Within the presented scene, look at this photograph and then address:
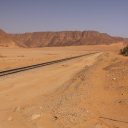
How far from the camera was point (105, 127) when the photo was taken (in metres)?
9.16

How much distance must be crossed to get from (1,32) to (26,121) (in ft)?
538

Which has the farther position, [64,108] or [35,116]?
[64,108]

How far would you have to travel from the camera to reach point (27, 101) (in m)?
12.6

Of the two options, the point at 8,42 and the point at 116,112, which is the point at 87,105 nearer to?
the point at 116,112

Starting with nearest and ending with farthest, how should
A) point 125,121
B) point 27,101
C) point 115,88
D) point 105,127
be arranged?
point 105,127
point 125,121
point 27,101
point 115,88

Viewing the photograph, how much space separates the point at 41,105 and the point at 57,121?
7.34 ft

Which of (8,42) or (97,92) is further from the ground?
(97,92)

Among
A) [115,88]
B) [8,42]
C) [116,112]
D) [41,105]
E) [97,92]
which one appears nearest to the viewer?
[116,112]

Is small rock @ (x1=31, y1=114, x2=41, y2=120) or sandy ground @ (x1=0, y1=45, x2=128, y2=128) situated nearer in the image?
sandy ground @ (x1=0, y1=45, x2=128, y2=128)

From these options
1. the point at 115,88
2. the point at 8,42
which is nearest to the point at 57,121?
the point at 115,88

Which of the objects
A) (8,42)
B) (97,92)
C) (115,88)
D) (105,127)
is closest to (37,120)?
(105,127)

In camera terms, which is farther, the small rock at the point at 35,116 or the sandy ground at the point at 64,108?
the small rock at the point at 35,116

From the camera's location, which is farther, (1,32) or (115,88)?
(1,32)

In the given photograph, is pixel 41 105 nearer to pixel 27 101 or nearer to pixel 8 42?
pixel 27 101
